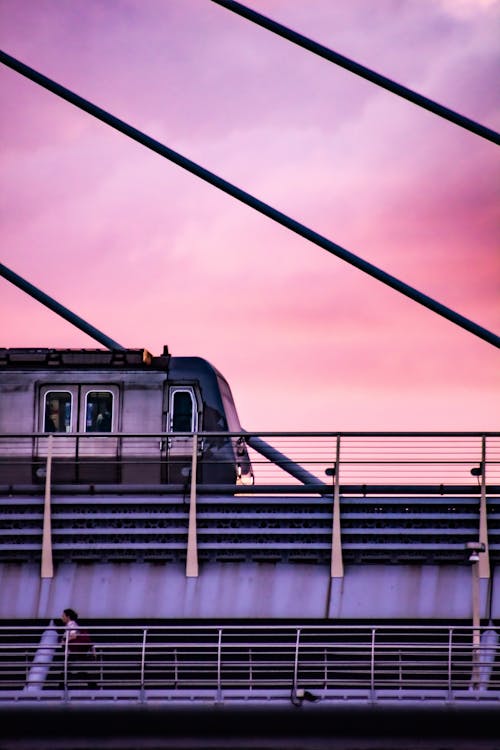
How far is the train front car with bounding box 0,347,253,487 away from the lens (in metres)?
35.8

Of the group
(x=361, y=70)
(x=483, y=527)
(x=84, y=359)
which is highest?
(x=361, y=70)

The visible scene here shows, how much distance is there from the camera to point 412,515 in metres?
31.5

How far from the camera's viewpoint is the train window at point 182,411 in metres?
36.6

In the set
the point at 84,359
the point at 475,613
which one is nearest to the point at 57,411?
the point at 84,359

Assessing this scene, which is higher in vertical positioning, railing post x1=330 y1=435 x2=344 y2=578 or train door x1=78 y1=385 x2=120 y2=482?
train door x1=78 y1=385 x2=120 y2=482

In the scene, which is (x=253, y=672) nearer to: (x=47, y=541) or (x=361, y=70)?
(x=47, y=541)

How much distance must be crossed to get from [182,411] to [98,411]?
6.13 ft

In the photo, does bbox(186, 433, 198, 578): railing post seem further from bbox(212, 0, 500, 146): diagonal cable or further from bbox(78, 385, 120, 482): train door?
bbox(212, 0, 500, 146): diagonal cable

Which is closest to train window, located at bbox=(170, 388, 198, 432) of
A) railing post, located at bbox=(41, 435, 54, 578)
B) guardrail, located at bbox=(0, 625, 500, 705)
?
railing post, located at bbox=(41, 435, 54, 578)

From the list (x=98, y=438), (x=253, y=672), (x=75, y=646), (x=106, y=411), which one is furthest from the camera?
(x=106, y=411)

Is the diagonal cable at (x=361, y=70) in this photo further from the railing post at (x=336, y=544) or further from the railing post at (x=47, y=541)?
the railing post at (x=47, y=541)

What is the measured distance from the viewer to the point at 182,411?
36.7m

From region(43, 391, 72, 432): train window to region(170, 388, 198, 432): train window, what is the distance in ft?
7.52

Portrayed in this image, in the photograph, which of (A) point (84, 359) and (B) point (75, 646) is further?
(A) point (84, 359)
